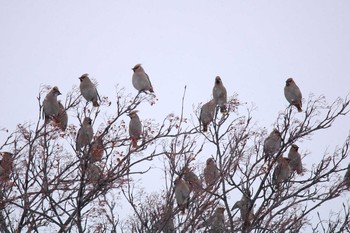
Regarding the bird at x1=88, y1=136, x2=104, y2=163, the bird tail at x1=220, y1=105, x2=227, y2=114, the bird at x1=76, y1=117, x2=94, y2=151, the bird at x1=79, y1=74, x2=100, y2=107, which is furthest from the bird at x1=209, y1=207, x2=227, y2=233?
the bird at x1=79, y1=74, x2=100, y2=107

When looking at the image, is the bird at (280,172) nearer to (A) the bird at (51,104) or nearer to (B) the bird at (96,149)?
(B) the bird at (96,149)

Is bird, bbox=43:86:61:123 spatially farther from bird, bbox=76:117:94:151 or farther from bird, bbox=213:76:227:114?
bird, bbox=213:76:227:114

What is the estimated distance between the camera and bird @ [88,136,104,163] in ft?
25.6

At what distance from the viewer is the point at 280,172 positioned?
1034 centimetres

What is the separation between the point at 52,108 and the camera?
37.3 ft

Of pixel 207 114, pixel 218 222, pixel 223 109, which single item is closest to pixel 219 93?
pixel 207 114

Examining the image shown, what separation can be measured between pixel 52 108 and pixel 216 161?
3595 mm

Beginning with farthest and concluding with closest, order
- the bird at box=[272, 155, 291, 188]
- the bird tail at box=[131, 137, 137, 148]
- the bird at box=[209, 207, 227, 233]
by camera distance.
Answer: the bird at box=[272, 155, 291, 188]
the bird at box=[209, 207, 227, 233]
the bird tail at box=[131, 137, 137, 148]

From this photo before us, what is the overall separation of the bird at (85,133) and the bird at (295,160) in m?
4.51

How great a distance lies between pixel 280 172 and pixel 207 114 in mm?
2452

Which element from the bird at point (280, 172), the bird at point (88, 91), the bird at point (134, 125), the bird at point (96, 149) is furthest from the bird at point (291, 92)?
the bird at point (96, 149)

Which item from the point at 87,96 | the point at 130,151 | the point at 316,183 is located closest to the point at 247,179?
the point at 316,183

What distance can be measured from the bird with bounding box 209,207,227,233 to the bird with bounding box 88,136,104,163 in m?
2.19

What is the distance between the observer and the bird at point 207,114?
11.4m
